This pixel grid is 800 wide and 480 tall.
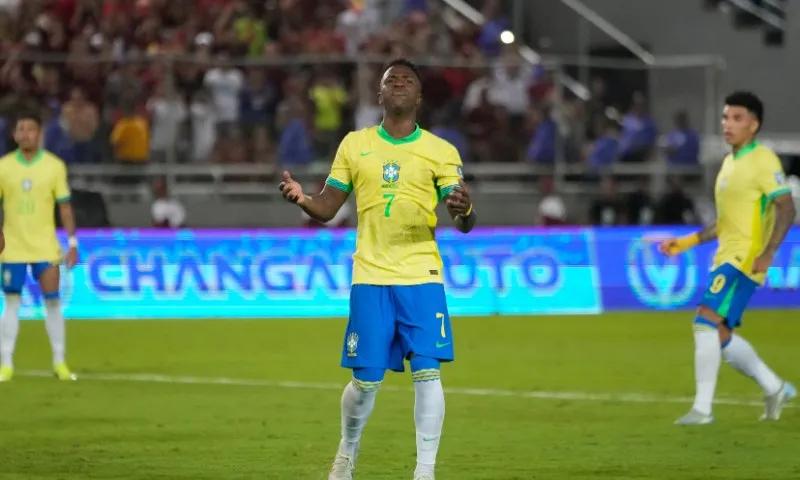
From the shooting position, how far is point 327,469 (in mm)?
9742

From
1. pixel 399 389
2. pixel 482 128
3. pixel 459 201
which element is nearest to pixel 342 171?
pixel 459 201

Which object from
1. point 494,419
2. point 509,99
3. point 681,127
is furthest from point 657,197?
point 494,419

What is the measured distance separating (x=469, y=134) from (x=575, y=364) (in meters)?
7.84

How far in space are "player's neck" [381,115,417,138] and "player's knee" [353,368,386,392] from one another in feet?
4.05

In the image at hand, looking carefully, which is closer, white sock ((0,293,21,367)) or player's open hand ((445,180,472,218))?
player's open hand ((445,180,472,218))

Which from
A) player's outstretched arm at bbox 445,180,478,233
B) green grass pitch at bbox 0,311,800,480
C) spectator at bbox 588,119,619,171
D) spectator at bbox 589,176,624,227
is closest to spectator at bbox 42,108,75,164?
green grass pitch at bbox 0,311,800,480

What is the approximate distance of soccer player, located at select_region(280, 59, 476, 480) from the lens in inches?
335

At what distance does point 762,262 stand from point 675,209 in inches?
507

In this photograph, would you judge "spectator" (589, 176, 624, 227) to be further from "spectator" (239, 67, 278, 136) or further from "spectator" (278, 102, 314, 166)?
"spectator" (239, 67, 278, 136)

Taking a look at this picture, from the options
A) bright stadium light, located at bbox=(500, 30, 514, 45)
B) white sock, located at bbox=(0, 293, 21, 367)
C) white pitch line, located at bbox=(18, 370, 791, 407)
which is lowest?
white pitch line, located at bbox=(18, 370, 791, 407)

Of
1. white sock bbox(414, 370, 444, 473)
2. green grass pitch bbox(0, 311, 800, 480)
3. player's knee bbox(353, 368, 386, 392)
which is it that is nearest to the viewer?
white sock bbox(414, 370, 444, 473)

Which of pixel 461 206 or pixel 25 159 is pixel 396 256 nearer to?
pixel 461 206

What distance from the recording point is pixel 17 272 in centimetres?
1484

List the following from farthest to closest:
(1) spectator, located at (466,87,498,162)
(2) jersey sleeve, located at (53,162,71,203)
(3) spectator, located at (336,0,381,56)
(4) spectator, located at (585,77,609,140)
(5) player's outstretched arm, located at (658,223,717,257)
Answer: (3) spectator, located at (336,0,381,56), (4) spectator, located at (585,77,609,140), (1) spectator, located at (466,87,498,162), (2) jersey sleeve, located at (53,162,71,203), (5) player's outstretched arm, located at (658,223,717,257)
